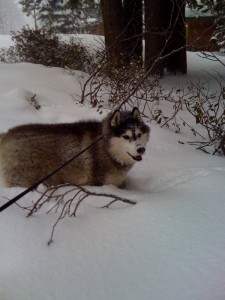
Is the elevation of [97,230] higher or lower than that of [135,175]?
higher

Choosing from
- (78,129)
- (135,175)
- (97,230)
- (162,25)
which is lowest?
(135,175)

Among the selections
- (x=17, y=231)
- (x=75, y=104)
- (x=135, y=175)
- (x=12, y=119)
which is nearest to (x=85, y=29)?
(x=75, y=104)

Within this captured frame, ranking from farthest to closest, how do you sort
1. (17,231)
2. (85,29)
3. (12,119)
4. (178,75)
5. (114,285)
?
(85,29), (178,75), (12,119), (17,231), (114,285)

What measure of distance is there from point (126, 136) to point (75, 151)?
A: 0.56 meters

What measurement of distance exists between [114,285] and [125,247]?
0.34m

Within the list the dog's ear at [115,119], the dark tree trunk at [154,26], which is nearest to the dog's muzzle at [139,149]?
the dog's ear at [115,119]

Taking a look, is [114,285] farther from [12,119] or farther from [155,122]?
[155,122]

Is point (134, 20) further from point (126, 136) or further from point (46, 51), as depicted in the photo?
point (126, 136)

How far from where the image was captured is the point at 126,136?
12.8 feet

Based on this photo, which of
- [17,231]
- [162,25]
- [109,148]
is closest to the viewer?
[17,231]

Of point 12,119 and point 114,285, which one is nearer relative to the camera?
point 114,285

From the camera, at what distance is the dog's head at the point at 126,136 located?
3.87 m

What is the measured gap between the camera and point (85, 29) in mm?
20969

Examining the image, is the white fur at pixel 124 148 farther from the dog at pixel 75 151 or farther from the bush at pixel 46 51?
the bush at pixel 46 51
